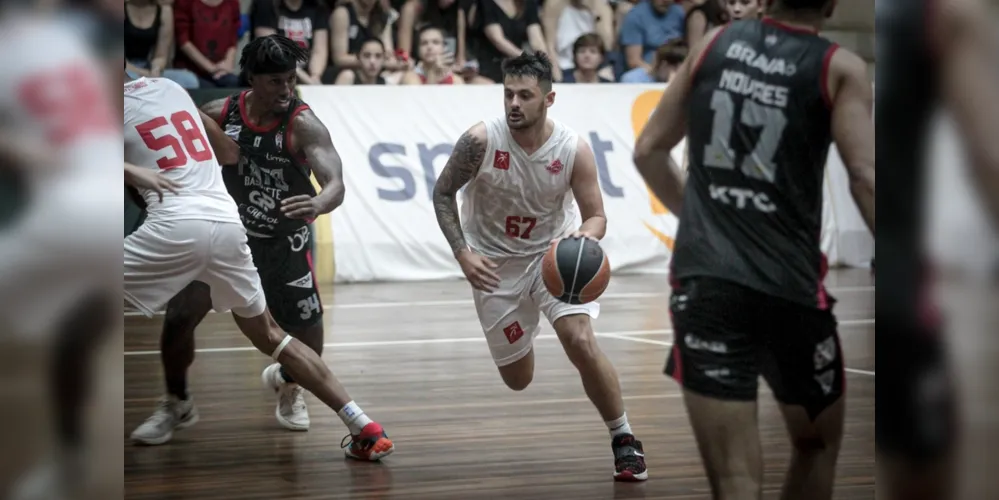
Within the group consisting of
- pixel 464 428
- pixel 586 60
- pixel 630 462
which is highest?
pixel 586 60

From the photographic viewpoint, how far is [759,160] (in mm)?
3211

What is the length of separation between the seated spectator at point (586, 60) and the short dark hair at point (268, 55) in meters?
1.04

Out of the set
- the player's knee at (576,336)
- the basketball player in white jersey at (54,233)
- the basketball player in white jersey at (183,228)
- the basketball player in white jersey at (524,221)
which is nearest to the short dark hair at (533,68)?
the basketball player in white jersey at (524,221)

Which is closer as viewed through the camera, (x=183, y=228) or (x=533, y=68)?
(x=183, y=228)

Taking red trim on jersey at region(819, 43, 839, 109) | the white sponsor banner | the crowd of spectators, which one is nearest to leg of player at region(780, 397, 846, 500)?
the white sponsor banner

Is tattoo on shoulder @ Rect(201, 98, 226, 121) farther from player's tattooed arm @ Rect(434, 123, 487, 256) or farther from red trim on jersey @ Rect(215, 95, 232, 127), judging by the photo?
player's tattooed arm @ Rect(434, 123, 487, 256)

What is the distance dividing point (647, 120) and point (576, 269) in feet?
1.80

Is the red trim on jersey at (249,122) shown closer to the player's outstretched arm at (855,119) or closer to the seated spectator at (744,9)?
the seated spectator at (744,9)

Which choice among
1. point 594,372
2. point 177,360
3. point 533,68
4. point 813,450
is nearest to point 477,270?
point 594,372

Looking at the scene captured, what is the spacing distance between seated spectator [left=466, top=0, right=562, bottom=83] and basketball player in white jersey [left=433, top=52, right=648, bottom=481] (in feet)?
0.66

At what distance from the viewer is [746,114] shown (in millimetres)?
3193

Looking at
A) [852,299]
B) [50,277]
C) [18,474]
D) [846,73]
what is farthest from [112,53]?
[852,299]

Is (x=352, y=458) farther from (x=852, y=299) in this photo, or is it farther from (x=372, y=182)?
(x=852, y=299)

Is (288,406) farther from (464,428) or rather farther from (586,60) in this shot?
(586,60)
